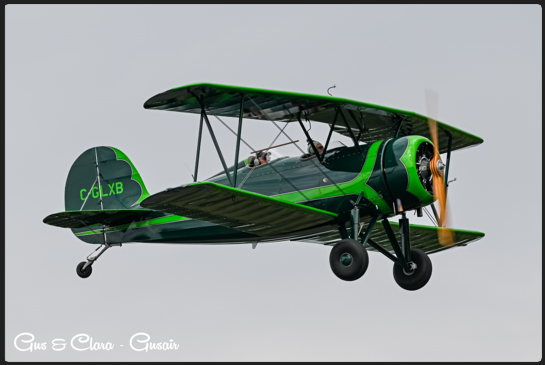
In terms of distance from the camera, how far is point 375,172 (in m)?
15.6

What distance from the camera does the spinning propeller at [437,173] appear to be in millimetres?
15617

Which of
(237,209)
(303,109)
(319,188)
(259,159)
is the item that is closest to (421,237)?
(319,188)

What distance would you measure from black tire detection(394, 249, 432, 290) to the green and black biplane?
16 millimetres

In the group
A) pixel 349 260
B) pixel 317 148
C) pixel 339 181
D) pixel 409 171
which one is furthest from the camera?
pixel 317 148

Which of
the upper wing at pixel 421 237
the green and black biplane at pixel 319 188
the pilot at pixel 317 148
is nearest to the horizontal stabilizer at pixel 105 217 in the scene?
the green and black biplane at pixel 319 188

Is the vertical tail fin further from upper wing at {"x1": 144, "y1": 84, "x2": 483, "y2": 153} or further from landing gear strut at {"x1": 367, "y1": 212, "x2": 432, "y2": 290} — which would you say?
landing gear strut at {"x1": 367, "y1": 212, "x2": 432, "y2": 290}

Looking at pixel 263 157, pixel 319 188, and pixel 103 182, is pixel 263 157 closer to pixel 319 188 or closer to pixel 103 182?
pixel 319 188

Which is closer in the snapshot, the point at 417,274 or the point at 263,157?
the point at 417,274

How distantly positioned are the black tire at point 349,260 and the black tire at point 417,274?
5.45 ft

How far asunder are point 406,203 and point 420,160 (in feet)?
2.23

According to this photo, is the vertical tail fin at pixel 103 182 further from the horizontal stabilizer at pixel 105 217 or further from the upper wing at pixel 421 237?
the upper wing at pixel 421 237

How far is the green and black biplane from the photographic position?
49.3ft

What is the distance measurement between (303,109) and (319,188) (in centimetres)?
127

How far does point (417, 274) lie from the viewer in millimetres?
16266
